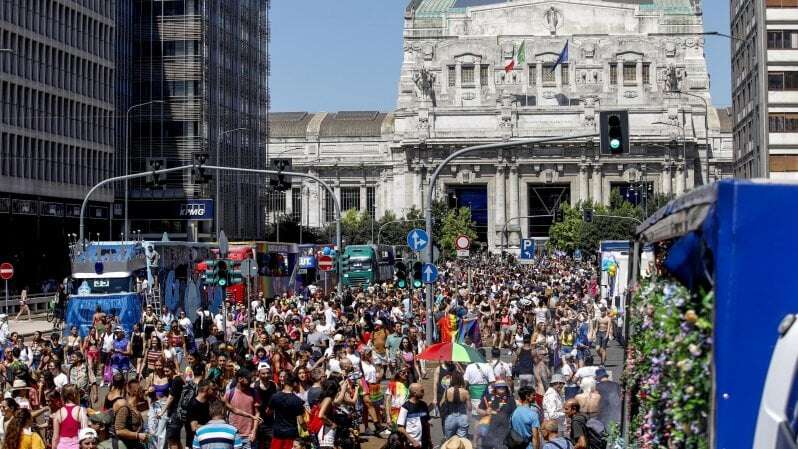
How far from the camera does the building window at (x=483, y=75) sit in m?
149

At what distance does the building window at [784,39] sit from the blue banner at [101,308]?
23927mm

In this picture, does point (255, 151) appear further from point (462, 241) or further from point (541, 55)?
point (462, 241)

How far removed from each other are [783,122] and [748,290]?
150 feet

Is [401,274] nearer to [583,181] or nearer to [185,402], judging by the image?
[185,402]

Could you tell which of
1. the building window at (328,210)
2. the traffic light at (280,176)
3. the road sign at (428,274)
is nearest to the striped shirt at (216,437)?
the road sign at (428,274)

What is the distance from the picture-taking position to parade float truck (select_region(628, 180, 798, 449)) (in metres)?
5.88

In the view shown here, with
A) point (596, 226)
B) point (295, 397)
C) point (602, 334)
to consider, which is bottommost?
point (602, 334)

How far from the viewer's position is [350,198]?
15912 centimetres

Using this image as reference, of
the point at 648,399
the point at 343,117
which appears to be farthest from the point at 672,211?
the point at 343,117

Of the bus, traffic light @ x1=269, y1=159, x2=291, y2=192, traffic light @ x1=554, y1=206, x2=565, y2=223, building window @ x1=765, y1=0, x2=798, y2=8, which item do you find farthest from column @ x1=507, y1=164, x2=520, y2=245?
traffic light @ x1=269, y1=159, x2=291, y2=192

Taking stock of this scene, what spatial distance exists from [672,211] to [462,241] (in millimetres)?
34404

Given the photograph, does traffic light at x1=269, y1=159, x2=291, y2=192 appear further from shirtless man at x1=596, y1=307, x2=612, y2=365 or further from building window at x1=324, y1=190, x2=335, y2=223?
building window at x1=324, y1=190, x2=335, y2=223

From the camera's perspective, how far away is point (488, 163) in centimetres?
14362

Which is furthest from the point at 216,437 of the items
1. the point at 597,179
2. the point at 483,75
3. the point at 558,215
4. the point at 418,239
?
the point at 483,75
